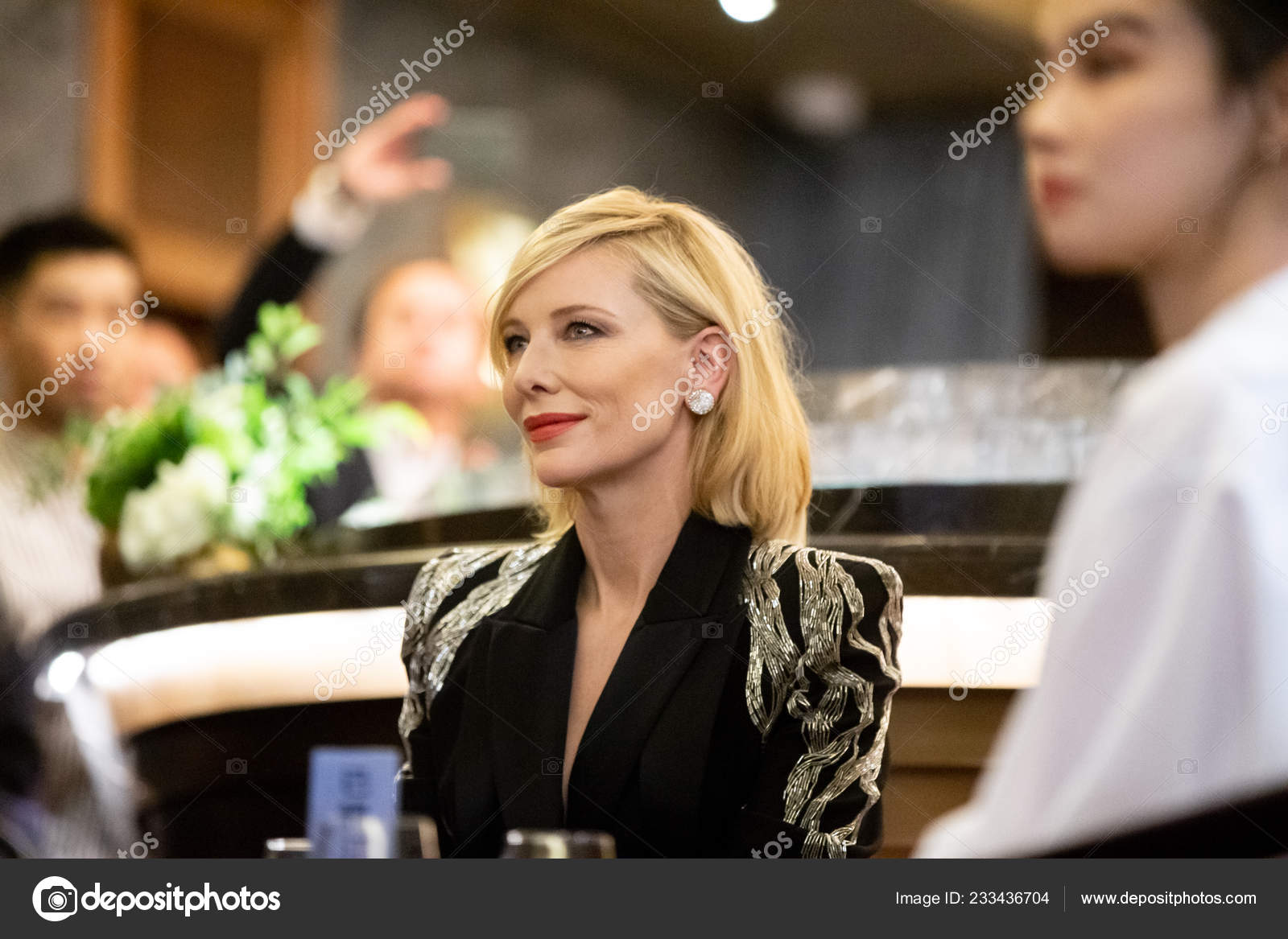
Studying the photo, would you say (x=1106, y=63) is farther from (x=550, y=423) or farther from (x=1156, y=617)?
(x=550, y=423)

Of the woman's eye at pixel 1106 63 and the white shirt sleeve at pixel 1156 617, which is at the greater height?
the woman's eye at pixel 1106 63

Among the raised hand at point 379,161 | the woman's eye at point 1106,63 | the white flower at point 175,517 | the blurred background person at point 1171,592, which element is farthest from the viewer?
the raised hand at point 379,161

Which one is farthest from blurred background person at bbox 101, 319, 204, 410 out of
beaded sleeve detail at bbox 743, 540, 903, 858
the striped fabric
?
beaded sleeve detail at bbox 743, 540, 903, 858

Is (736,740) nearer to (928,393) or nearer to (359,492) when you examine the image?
(928,393)

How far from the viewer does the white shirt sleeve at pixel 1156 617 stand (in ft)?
2.15

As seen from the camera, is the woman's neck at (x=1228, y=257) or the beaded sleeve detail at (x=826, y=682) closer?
the woman's neck at (x=1228, y=257)

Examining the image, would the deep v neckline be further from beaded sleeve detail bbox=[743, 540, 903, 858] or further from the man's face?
the man's face

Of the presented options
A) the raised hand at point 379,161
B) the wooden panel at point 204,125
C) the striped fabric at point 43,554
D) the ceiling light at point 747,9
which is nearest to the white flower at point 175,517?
the striped fabric at point 43,554

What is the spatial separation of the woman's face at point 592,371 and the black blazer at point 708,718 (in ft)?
0.48

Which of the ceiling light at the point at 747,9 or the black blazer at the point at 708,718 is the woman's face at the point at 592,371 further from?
the ceiling light at the point at 747,9

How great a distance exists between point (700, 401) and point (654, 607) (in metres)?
0.27

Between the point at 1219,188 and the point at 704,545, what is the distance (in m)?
0.83

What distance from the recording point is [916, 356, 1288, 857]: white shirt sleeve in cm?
65
